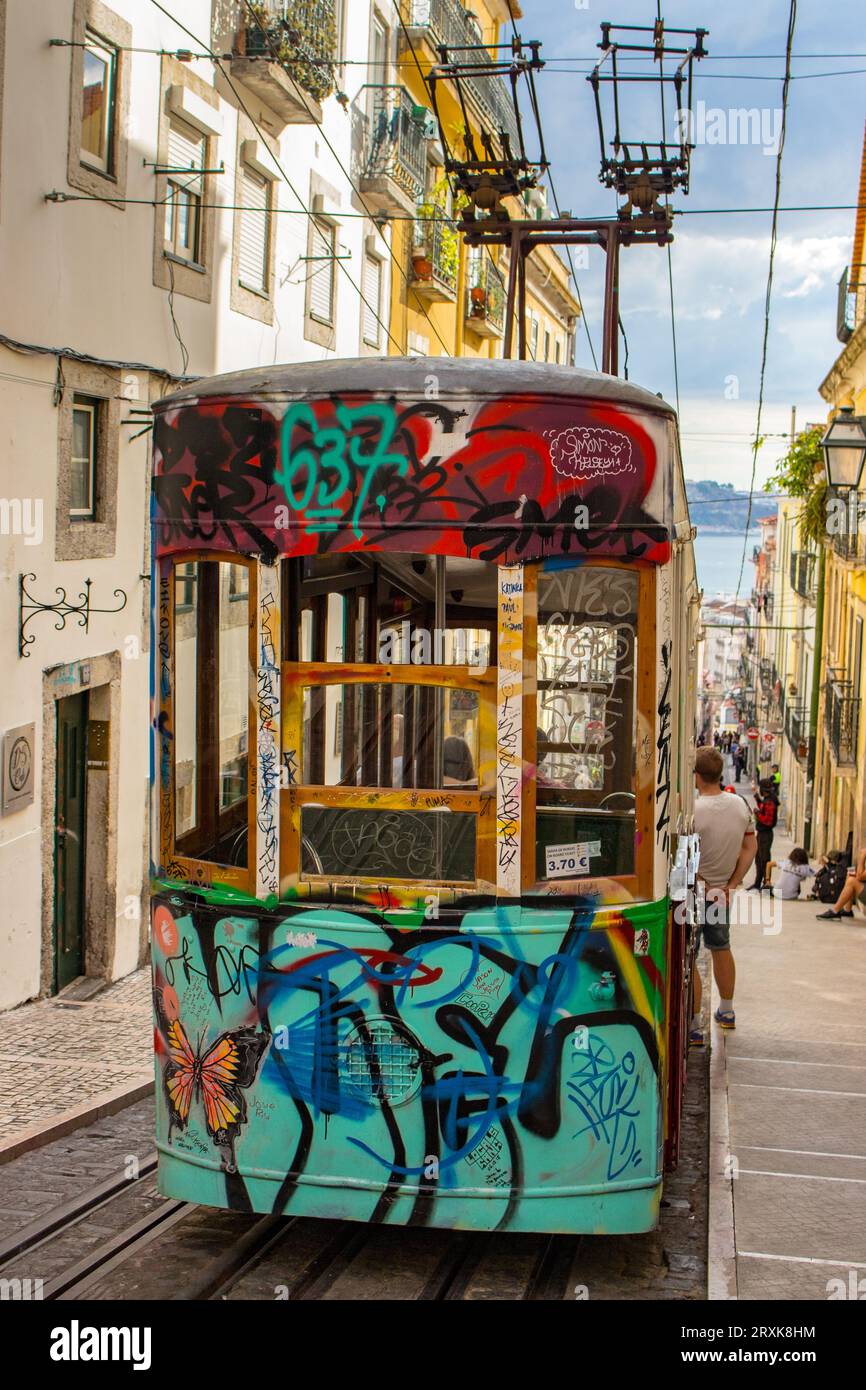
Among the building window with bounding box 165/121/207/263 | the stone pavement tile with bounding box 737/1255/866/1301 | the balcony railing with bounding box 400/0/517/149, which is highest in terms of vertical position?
the balcony railing with bounding box 400/0/517/149

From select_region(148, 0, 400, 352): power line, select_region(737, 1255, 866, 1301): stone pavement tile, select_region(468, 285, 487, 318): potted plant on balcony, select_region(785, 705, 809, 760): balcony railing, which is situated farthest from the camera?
select_region(785, 705, 809, 760): balcony railing

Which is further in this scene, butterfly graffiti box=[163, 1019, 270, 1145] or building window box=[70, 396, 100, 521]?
building window box=[70, 396, 100, 521]

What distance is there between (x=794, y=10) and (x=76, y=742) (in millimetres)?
7635

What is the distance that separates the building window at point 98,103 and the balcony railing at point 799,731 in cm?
2658

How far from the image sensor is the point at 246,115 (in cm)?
1561

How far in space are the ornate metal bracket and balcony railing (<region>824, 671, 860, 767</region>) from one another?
15974 millimetres

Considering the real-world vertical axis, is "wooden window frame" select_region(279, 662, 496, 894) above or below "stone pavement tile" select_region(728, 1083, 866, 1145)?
above

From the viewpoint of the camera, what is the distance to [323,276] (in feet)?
62.6

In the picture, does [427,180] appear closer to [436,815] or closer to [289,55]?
[289,55]

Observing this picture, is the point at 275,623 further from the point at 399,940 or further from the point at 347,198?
the point at 347,198

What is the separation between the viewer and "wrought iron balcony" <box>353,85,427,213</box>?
20.3 metres

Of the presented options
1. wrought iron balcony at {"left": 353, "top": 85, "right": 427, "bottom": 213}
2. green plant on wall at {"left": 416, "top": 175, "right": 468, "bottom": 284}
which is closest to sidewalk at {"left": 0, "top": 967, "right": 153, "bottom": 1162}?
wrought iron balcony at {"left": 353, "top": 85, "right": 427, "bottom": 213}

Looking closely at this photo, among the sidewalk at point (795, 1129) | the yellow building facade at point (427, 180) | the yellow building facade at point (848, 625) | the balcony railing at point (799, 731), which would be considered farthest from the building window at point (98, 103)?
the balcony railing at point (799, 731)

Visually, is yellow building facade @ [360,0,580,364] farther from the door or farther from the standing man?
the standing man
